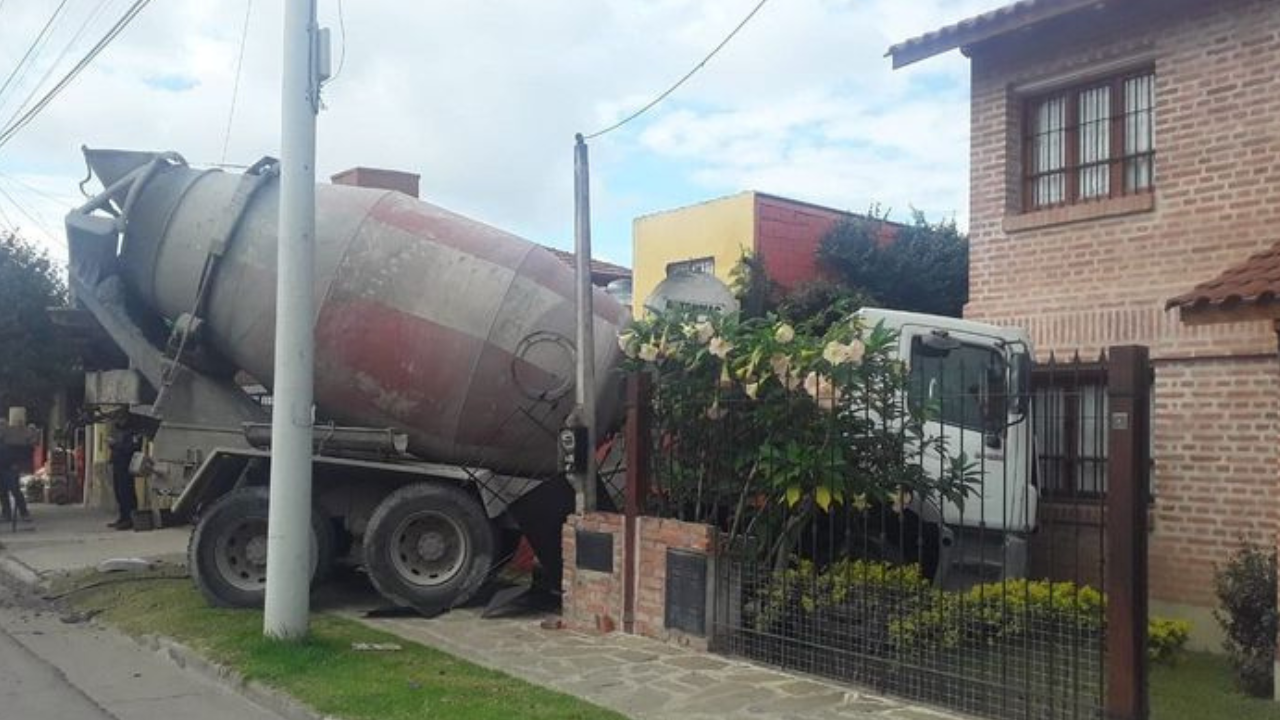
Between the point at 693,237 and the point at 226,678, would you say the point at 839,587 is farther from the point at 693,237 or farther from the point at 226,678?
the point at 693,237

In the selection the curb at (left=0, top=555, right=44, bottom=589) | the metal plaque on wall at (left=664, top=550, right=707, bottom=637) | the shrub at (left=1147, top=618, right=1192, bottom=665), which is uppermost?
the metal plaque on wall at (left=664, top=550, right=707, bottom=637)

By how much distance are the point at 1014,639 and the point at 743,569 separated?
6.98 feet

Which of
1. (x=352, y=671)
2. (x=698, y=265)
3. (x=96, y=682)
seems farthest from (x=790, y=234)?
(x=96, y=682)

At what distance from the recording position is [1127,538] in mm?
5918

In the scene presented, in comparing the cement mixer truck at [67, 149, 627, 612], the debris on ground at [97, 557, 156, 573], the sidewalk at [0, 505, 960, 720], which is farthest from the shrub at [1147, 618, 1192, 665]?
the debris on ground at [97, 557, 156, 573]

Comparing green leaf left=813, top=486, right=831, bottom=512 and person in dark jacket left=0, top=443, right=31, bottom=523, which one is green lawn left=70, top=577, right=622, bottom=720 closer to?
green leaf left=813, top=486, right=831, bottom=512

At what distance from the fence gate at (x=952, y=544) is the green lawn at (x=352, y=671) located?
1703 millimetres

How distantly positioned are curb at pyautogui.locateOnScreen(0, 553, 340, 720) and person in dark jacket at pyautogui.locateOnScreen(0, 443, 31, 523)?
28.8ft

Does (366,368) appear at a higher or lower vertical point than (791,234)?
lower

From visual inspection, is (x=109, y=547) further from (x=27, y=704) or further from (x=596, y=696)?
(x=596, y=696)

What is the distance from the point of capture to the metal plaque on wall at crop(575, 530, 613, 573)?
9219 mm

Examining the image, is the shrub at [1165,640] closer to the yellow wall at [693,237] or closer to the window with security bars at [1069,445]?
the window with security bars at [1069,445]

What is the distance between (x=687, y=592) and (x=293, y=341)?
3.27 m

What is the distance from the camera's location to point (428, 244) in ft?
34.6
